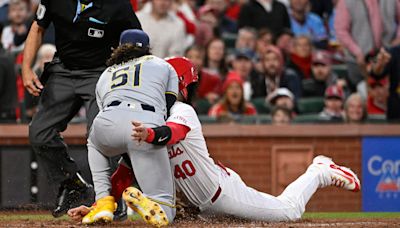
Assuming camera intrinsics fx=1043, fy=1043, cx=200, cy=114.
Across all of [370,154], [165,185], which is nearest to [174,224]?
[165,185]

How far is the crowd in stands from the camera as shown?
42.2 ft

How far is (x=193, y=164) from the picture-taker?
24.4ft

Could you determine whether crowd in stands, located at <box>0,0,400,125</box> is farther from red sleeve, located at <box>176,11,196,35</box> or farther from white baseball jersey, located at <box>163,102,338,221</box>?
white baseball jersey, located at <box>163,102,338,221</box>

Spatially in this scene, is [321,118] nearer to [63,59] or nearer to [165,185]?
[63,59]

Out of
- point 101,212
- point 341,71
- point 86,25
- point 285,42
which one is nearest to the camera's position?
point 101,212

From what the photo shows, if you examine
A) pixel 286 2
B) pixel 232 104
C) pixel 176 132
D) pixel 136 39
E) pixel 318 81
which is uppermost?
pixel 136 39

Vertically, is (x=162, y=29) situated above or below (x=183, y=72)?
below

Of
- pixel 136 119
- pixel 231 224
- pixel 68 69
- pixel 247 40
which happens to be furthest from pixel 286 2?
pixel 136 119

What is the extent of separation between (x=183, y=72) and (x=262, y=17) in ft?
25.6

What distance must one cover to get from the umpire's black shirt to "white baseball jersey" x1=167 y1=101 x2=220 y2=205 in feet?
3.92

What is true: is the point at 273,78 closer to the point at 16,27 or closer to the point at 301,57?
the point at 301,57

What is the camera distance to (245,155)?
486 inches

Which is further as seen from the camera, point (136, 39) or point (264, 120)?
point (264, 120)

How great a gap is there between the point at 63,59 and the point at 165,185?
1833 mm
